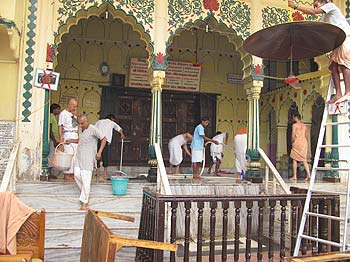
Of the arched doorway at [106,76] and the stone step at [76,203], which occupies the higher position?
the arched doorway at [106,76]

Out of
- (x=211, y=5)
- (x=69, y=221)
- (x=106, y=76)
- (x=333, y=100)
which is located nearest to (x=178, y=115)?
(x=106, y=76)

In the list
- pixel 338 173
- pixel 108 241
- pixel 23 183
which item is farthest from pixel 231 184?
pixel 108 241

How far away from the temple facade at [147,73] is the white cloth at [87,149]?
1430 millimetres

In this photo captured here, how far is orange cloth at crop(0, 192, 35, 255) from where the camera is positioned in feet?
11.5

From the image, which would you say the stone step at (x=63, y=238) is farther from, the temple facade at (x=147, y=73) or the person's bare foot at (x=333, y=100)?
the person's bare foot at (x=333, y=100)

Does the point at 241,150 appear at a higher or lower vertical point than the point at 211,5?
lower

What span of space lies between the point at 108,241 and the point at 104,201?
4155mm

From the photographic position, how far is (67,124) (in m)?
7.59

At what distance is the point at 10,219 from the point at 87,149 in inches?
115

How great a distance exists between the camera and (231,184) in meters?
7.83

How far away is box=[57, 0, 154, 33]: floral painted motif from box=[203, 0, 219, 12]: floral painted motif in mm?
1282

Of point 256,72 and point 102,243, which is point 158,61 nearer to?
point 256,72

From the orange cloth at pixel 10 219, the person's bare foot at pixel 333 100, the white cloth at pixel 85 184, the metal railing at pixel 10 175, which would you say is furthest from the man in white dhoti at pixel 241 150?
the orange cloth at pixel 10 219

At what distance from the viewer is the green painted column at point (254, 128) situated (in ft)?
29.0
